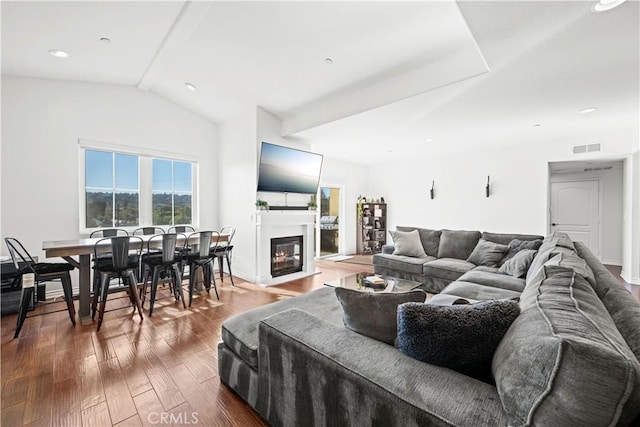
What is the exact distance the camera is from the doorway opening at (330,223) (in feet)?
24.3

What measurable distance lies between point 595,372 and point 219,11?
346 cm

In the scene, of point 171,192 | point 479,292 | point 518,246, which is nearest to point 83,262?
point 171,192

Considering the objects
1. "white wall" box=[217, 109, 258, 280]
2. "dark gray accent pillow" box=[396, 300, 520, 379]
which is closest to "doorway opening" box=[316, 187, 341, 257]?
"white wall" box=[217, 109, 258, 280]

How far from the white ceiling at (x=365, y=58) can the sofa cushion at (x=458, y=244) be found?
66.9 inches

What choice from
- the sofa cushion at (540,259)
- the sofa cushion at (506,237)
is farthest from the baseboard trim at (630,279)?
the sofa cushion at (540,259)

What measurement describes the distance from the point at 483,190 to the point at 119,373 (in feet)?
21.6

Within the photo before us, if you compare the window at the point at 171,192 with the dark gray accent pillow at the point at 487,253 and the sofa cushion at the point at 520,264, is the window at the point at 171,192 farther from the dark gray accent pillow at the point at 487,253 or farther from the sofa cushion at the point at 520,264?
the sofa cushion at the point at 520,264

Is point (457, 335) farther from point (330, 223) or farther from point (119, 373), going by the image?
point (330, 223)

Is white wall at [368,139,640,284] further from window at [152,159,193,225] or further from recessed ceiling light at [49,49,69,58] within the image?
recessed ceiling light at [49,49,69,58]

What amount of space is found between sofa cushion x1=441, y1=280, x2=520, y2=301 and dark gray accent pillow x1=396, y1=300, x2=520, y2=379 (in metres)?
1.63

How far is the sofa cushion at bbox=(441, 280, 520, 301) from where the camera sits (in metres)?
2.55

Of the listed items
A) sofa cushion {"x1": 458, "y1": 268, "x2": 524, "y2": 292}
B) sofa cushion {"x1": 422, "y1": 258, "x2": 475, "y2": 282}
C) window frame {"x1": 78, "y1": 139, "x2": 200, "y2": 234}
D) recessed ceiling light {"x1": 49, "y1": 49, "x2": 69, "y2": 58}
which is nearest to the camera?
sofa cushion {"x1": 458, "y1": 268, "x2": 524, "y2": 292}

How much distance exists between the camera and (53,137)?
3.90 m

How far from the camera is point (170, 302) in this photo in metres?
3.74
